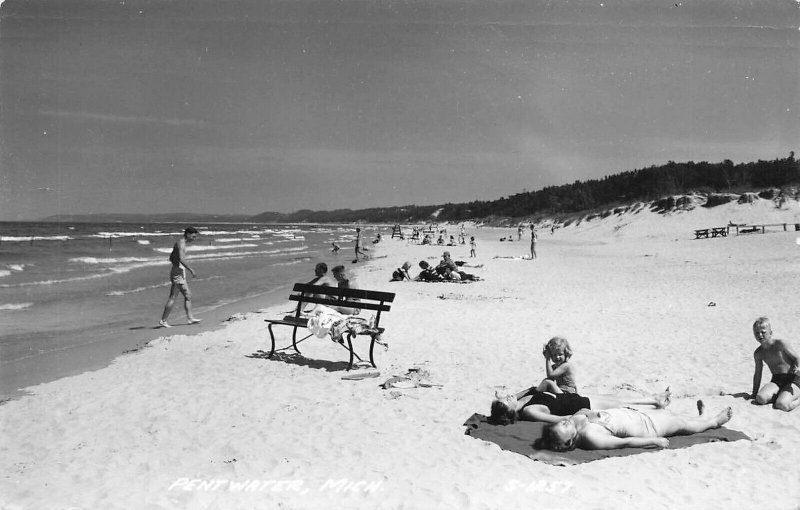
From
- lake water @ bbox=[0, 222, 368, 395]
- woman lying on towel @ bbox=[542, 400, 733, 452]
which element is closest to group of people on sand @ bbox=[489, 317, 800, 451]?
woman lying on towel @ bbox=[542, 400, 733, 452]

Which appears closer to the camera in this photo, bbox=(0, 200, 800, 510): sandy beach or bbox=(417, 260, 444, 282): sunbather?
bbox=(0, 200, 800, 510): sandy beach

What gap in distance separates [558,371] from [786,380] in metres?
2.32

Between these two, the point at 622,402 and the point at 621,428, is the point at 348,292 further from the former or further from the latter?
the point at 621,428

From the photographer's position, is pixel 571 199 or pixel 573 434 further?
pixel 571 199

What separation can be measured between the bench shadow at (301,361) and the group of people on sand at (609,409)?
2715mm

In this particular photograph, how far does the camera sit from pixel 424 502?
371 centimetres

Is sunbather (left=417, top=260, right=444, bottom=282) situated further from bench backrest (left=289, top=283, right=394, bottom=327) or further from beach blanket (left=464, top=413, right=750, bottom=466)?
beach blanket (left=464, top=413, right=750, bottom=466)

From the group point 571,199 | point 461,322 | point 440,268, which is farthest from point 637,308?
point 571,199

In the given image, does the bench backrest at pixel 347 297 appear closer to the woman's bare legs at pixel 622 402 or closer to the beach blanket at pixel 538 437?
the beach blanket at pixel 538 437

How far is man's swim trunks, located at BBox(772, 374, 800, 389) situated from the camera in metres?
5.50

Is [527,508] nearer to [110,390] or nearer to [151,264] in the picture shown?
[110,390]

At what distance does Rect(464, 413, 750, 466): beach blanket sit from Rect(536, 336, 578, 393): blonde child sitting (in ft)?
1.24

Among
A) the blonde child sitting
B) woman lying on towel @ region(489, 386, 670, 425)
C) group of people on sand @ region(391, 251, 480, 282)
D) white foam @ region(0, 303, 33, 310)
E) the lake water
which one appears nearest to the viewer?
woman lying on towel @ region(489, 386, 670, 425)

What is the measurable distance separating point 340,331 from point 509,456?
Answer: 333 cm
